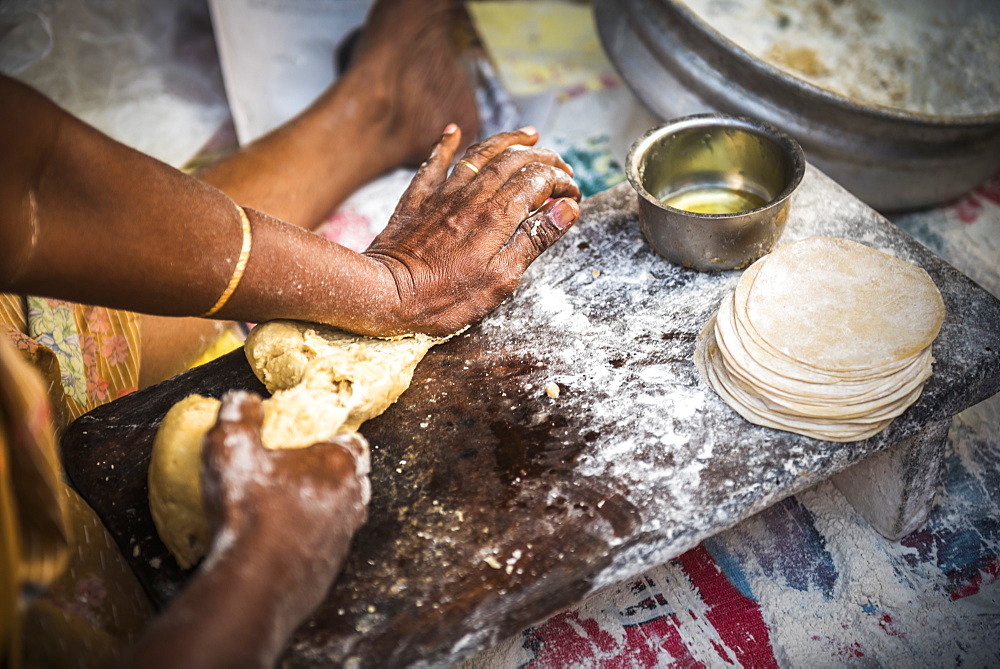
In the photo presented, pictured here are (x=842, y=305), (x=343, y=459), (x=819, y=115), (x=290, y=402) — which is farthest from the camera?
(x=819, y=115)

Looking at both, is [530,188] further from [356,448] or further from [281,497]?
[281,497]

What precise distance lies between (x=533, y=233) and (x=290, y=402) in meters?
0.72

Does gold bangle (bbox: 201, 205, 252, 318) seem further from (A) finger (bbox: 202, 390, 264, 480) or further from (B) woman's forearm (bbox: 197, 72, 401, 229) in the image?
(B) woman's forearm (bbox: 197, 72, 401, 229)

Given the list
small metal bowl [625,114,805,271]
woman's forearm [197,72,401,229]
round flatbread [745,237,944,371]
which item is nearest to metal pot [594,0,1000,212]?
small metal bowl [625,114,805,271]

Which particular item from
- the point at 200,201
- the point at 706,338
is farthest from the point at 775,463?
the point at 200,201

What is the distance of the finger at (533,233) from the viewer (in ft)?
5.79

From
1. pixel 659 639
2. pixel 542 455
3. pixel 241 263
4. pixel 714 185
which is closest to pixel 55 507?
pixel 241 263

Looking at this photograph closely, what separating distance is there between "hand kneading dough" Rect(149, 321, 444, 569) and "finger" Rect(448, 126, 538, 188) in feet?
1.51

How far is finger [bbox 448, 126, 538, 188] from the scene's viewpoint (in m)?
1.89

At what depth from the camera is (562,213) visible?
5.82ft

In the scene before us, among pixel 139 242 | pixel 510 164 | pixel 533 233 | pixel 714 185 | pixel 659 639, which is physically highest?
pixel 139 242

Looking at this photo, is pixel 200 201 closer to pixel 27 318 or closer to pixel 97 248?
pixel 97 248

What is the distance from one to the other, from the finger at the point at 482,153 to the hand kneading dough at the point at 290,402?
0.46 metres

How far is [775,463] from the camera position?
1467mm
